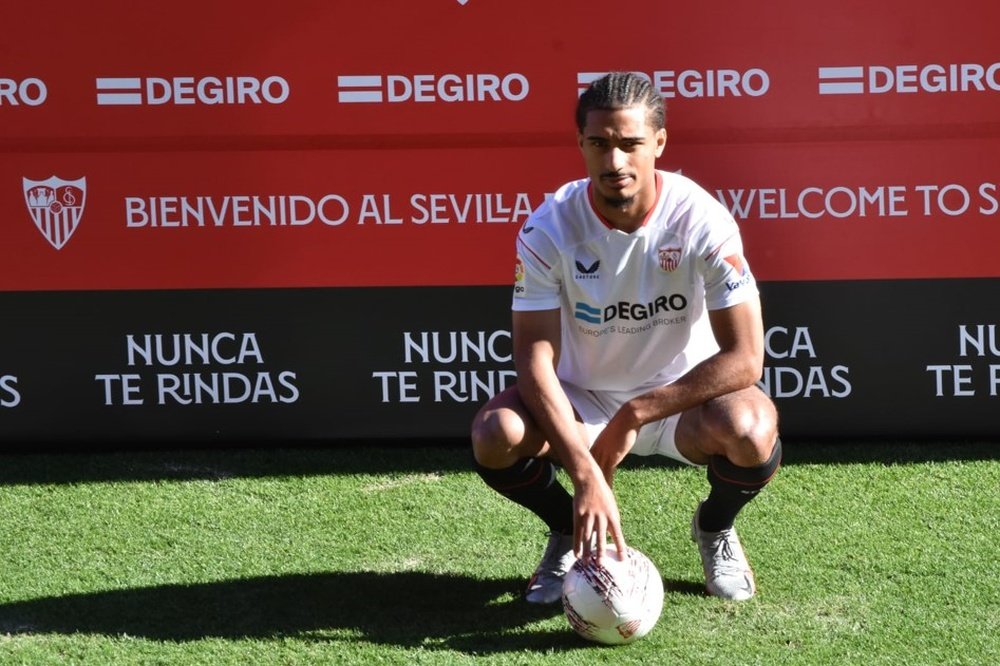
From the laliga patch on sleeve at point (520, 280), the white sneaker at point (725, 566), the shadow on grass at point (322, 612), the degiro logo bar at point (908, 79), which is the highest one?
the degiro logo bar at point (908, 79)

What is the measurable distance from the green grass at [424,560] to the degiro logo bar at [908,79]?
1121 mm

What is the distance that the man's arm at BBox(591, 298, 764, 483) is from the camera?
3.16 meters

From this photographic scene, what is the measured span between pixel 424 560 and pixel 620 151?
1.23m

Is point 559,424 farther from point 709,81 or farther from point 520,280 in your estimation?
point 709,81

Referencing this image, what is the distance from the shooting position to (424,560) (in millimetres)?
3680

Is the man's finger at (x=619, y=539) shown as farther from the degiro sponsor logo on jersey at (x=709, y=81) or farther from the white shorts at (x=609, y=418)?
the degiro sponsor logo on jersey at (x=709, y=81)

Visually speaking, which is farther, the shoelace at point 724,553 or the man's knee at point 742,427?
the shoelace at point 724,553

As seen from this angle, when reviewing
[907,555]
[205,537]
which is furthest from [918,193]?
[205,537]

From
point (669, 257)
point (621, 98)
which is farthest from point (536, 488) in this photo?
point (621, 98)

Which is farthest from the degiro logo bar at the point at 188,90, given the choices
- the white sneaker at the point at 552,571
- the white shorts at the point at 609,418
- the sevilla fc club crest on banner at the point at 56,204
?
the white sneaker at the point at 552,571

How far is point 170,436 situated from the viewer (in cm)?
461

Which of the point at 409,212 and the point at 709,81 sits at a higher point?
the point at 709,81

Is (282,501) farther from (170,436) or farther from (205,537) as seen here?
(170,436)

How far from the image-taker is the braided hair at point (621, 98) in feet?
10.2
